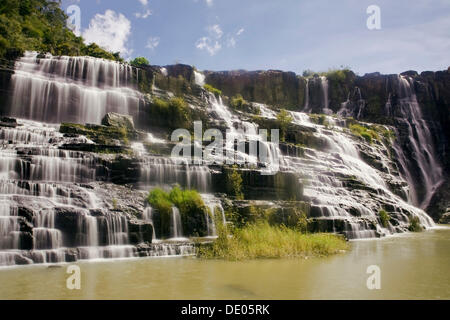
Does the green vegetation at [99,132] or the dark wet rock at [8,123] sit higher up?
the dark wet rock at [8,123]

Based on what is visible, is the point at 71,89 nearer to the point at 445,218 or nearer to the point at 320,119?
the point at 320,119

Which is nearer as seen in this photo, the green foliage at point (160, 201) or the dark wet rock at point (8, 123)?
the green foliage at point (160, 201)

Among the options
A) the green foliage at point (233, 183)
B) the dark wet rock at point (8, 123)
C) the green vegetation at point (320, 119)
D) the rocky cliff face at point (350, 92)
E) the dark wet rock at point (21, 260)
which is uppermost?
the rocky cliff face at point (350, 92)

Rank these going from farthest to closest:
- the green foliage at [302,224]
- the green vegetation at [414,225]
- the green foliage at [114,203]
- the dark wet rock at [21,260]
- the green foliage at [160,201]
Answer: the green vegetation at [414,225], the green foliage at [302,224], the green foliage at [160,201], the green foliage at [114,203], the dark wet rock at [21,260]

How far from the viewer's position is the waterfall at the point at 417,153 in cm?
3621

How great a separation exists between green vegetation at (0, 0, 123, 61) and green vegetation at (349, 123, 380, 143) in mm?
24795

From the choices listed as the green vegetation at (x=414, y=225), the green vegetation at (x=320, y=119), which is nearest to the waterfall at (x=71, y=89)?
the green vegetation at (x=320, y=119)

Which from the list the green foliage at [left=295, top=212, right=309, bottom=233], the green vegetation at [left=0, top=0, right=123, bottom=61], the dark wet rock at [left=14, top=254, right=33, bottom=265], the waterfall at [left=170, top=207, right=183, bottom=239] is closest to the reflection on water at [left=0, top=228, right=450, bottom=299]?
the dark wet rock at [left=14, top=254, right=33, bottom=265]

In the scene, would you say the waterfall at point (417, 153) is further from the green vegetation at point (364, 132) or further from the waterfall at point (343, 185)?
the waterfall at point (343, 185)

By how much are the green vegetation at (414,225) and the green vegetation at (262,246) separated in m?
12.0

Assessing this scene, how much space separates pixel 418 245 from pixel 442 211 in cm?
1995
